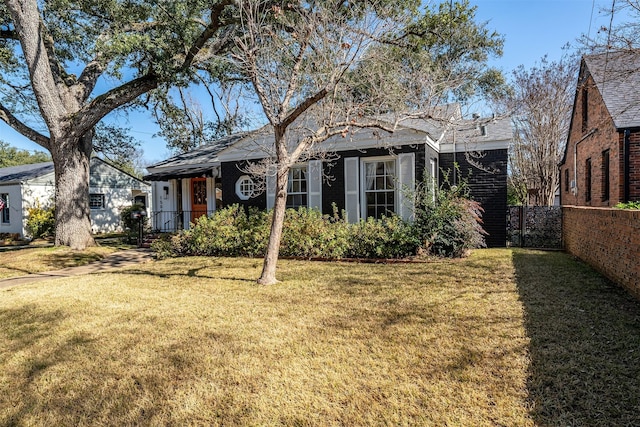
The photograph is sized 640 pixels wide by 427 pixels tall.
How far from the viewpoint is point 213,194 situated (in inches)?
544

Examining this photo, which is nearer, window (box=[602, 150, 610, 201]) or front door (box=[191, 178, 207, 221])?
window (box=[602, 150, 610, 201])

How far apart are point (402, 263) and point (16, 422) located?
6.95 meters

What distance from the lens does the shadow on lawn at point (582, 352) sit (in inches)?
96.7

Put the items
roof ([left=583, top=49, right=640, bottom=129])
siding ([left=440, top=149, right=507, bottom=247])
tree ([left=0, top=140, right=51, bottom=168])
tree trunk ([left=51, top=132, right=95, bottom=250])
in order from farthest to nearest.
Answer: tree ([left=0, top=140, right=51, bottom=168]) → tree trunk ([left=51, top=132, right=95, bottom=250]) → siding ([left=440, top=149, right=507, bottom=247]) → roof ([left=583, top=49, right=640, bottom=129])

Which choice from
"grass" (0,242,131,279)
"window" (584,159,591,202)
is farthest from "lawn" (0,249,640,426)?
"window" (584,159,591,202)

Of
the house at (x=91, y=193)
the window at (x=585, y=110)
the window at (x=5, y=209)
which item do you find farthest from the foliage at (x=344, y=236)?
the window at (x=5, y=209)

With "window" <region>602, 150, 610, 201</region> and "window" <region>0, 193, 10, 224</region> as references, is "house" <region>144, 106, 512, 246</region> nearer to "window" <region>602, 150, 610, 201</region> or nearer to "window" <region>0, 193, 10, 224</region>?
"window" <region>602, 150, 610, 201</region>

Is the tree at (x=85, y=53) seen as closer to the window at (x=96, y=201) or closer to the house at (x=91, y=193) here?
the house at (x=91, y=193)

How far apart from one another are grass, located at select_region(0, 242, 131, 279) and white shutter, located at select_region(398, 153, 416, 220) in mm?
8880

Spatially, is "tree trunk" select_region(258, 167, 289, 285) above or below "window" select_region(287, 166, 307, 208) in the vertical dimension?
below

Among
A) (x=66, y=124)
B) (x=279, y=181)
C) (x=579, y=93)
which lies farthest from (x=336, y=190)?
(x=579, y=93)

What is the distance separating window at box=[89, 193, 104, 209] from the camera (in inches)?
821

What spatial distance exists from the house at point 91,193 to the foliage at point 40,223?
4.21ft

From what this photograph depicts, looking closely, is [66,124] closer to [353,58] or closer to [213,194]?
[213,194]
